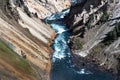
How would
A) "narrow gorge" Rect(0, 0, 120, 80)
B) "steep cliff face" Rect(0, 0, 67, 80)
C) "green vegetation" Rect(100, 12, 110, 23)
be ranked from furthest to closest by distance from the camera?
"green vegetation" Rect(100, 12, 110, 23) → "narrow gorge" Rect(0, 0, 120, 80) → "steep cliff face" Rect(0, 0, 67, 80)

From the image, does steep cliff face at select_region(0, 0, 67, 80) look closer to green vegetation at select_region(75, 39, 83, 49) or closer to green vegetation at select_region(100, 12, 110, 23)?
green vegetation at select_region(75, 39, 83, 49)

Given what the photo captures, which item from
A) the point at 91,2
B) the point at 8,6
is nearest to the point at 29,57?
the point at 8,6

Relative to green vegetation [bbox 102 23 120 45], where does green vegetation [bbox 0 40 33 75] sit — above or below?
below

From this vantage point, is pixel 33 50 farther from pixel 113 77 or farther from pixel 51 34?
pixel 51 34

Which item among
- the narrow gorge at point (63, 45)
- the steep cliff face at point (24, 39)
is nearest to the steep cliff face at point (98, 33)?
the narrow gorge at point (63, 45)

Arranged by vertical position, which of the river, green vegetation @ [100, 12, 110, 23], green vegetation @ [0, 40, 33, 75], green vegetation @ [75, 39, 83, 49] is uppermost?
green vegetation @ [100, 12, 110, 23]

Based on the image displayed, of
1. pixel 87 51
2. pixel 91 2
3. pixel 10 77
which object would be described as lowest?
pixel 10 77

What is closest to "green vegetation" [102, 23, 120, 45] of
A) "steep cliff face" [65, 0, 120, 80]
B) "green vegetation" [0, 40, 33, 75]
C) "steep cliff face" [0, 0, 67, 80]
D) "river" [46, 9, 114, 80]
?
"steep cliff face" [65, 0, 120, 80]

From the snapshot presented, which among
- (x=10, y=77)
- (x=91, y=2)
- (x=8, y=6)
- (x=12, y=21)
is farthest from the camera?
(x=91, y=2)
